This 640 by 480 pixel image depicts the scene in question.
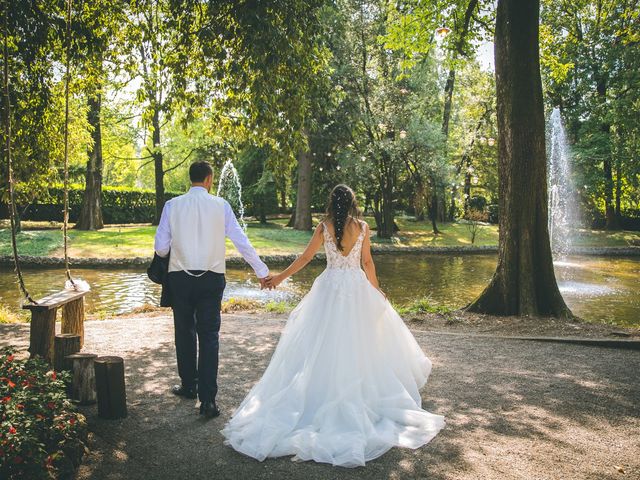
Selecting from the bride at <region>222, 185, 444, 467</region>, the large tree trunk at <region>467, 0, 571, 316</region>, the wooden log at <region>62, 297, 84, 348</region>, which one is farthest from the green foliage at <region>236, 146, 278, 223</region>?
the bride at <region>222, 185, 444, 467</region>

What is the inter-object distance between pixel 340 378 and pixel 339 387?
84mm

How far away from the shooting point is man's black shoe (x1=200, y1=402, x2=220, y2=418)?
4.71 metres

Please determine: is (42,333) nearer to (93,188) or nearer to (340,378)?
(340,378)

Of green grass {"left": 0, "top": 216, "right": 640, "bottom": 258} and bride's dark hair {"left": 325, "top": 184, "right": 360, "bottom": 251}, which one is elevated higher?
bride's dark hair {"left": 325, "top": 184, "right": 360, "bottom": 251}

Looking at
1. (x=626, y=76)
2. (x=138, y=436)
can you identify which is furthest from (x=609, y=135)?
(x=138, y=436)

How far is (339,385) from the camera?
4.46 meters

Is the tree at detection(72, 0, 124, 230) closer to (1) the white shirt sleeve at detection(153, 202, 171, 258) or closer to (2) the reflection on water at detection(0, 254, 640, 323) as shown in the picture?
(1) the white shirt sleeve at detection(153, 202, 171, 258)

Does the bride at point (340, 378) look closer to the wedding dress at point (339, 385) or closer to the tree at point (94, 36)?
the wedding dress at point (339, 385)

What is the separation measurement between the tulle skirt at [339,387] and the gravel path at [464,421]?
0.14 m

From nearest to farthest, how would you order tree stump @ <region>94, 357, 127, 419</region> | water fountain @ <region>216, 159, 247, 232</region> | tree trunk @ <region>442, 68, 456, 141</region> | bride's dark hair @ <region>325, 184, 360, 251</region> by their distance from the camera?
1. tree stump @ <region>94, 357, 127, 419</region>
2. bride's dark hair @ <region>325, 184, 360, 251</region>
3. water fountain @ <region>216, 159, 247, 232</region>
4. tree trunk @ <region>442, 68, 456, 141</region>

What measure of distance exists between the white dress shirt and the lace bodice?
783 mm

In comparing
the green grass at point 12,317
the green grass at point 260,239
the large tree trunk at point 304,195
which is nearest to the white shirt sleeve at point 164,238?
the green grass at point 12,317

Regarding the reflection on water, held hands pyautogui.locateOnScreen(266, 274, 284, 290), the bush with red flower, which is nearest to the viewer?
the bush with red flower

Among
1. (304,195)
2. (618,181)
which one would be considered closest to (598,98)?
(618,181)
